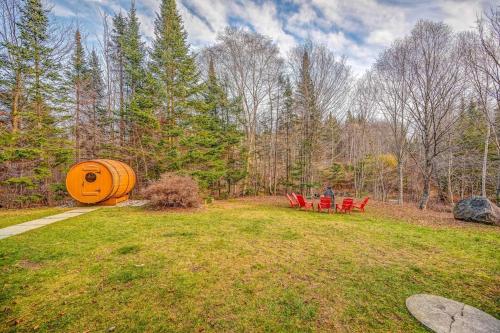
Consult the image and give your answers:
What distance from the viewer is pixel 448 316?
2449 mm

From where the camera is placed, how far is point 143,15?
15.3 m

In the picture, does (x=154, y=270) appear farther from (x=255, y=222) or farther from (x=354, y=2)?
(x=354, y=2)

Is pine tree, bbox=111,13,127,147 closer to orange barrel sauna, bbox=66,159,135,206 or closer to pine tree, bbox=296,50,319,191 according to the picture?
orange barrel sauna, bbox=66,159,135,206

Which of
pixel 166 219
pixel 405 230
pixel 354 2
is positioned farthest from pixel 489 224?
pixel 166 219

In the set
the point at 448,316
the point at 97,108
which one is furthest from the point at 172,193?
the point at 97,108

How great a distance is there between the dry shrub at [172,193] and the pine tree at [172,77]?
3739mm

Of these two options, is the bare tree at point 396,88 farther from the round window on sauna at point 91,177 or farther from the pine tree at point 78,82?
the pine tree at point 78,82

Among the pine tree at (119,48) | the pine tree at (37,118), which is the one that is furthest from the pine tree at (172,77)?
the pine tree at (37,118)

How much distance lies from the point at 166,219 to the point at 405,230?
25.8ft

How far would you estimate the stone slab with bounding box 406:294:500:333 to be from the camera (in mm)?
2246

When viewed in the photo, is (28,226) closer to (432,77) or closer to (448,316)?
(448,316)

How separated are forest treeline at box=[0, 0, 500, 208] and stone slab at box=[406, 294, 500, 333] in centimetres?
1100

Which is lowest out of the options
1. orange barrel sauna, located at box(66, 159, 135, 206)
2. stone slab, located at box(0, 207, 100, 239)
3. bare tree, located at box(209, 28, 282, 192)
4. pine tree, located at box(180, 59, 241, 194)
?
stone slab, located at box(0, 207, 100, 239)

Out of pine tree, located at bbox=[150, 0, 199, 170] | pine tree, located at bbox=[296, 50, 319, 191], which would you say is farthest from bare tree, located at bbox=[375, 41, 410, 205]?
pine tree, located at bbox=[150, 0, 199, 170]
